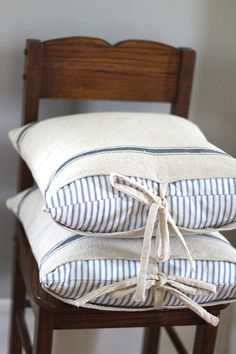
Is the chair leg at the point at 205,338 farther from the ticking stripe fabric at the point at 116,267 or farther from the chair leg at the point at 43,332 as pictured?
the chair leg at the point at 43,332

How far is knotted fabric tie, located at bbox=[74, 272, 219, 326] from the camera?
1.15 meters

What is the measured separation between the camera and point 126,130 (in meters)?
1.27

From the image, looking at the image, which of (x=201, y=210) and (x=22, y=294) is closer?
(x=201, y=210)

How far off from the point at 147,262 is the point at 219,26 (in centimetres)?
70

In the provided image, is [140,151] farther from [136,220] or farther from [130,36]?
[130,36]

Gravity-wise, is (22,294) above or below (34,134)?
below

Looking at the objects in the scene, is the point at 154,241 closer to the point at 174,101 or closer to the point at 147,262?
the point at 147,262

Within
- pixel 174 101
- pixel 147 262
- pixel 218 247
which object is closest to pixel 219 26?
pixel 174 101

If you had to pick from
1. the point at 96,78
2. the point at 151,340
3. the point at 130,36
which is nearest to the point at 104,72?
the point at 96,78

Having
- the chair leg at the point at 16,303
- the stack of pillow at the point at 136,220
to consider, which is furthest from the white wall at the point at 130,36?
the stack of pillow at the point at 136,220

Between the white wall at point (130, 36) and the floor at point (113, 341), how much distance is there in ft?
0.68

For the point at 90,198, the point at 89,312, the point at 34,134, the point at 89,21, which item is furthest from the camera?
the point at 89,21

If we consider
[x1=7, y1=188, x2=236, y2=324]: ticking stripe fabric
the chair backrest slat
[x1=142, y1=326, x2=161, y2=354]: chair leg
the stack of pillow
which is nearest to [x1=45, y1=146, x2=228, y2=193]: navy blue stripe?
the stack of pillow

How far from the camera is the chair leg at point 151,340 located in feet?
5.70
